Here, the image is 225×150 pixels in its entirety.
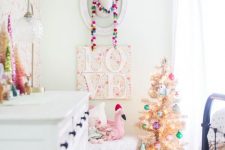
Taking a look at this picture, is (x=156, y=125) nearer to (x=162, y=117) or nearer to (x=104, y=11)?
(x=162, y=117)

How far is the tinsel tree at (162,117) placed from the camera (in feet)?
9.45

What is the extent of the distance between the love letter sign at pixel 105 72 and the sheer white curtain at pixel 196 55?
0.55 meters

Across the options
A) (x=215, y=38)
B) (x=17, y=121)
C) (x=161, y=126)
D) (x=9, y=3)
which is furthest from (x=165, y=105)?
(x=17, y=121)

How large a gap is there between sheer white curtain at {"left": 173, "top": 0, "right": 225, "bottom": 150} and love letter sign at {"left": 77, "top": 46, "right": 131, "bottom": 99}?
0.55 m

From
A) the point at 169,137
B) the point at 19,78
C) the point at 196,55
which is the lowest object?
the point at 169,137

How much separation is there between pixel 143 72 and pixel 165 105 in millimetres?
540

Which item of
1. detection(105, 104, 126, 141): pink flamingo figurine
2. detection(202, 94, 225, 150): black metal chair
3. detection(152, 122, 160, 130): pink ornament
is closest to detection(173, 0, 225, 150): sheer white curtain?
detection(202, 94, 225, 150): black metal chair

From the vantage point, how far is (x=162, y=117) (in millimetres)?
2881

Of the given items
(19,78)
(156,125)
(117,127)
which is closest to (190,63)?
(156,125)

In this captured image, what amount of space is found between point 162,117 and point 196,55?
31.7 inches

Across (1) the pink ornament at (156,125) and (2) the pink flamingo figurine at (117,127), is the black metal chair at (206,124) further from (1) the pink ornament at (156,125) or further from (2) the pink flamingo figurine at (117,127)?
(2) the pink flamingo figurine at (117,127)

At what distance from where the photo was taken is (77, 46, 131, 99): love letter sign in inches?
129

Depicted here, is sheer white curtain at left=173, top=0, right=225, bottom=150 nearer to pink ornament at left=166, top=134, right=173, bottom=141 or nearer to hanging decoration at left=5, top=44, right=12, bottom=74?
pink ornament at left=166, top=134, right=173, bottom=141

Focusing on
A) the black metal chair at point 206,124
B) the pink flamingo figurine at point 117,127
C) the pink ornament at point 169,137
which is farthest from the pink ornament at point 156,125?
the black metal chair at point 206,124
